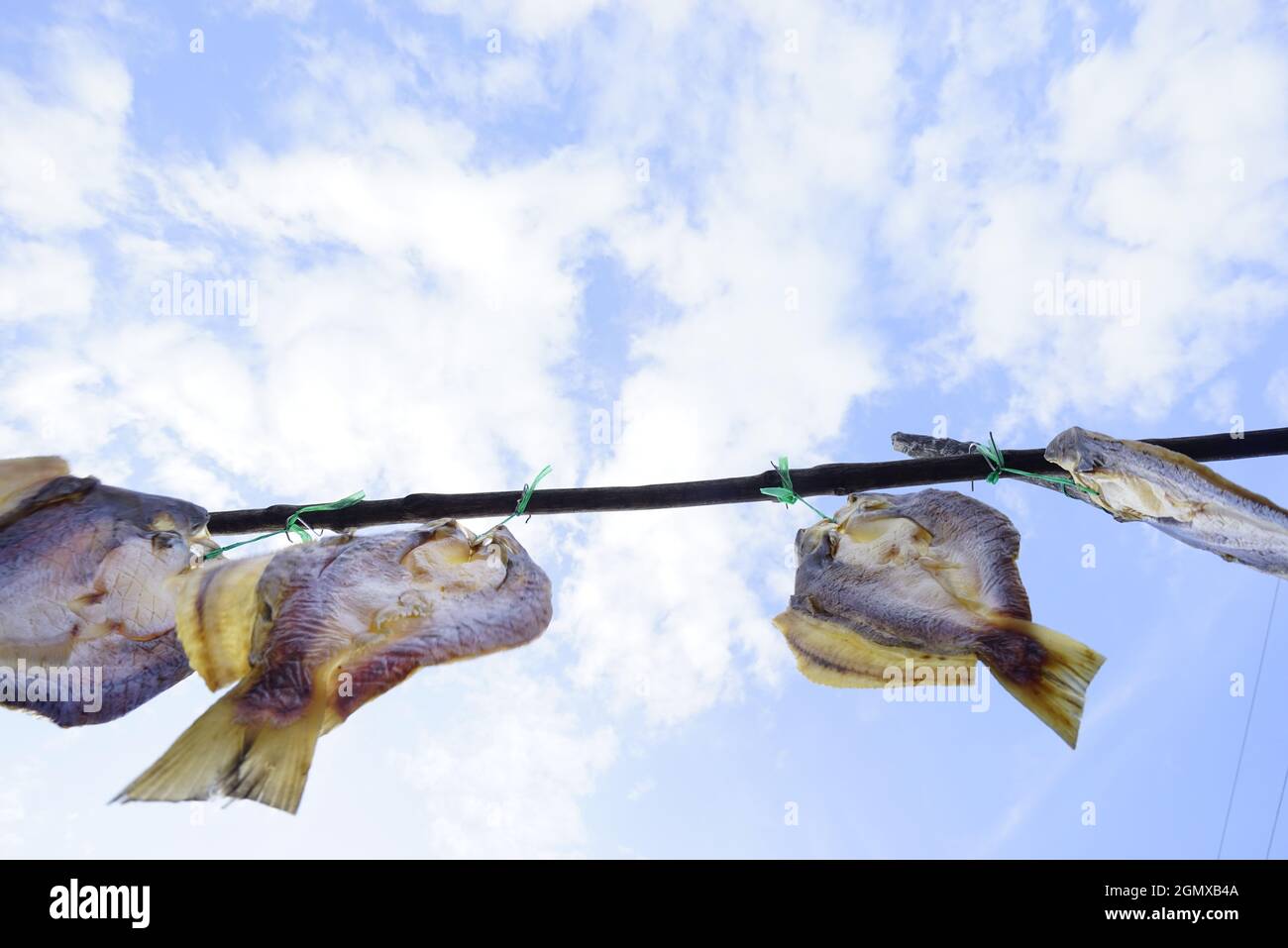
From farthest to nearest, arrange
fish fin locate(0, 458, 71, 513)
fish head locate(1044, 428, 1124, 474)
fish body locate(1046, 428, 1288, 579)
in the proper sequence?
fish fin locate(0, 458, 71, 513), fish head locate(1044, 428, 1124, 474), fish body locate(1046, 428, 1288, 579)

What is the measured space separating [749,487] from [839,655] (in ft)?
2.39

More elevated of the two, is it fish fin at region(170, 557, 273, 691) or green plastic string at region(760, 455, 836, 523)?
green plastic string at region(760, 455, 836, 523)

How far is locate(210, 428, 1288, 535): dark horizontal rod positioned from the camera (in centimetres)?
318

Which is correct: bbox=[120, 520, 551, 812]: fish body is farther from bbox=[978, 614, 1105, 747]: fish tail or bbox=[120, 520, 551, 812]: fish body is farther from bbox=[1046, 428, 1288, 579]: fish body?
bbox=[1046, 428, 1288, 579]: fish body

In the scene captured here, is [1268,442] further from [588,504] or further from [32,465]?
[32,465]

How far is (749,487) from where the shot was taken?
3174 mm

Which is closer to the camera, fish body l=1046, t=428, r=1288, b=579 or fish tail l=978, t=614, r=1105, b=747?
fish tail l=978, t=614, r=1105, b=747

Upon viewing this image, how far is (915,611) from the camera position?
2953mm

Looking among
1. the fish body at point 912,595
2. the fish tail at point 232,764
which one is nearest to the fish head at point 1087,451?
the fish body at point 912,595

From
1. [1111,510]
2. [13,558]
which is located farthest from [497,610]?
[1111,510]

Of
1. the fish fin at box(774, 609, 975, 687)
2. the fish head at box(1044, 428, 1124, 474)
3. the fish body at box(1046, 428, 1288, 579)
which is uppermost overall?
the fish head at box(1044, 428, 1124, 474)

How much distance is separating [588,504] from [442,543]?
23.3 inches

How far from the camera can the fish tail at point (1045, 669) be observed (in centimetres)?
256

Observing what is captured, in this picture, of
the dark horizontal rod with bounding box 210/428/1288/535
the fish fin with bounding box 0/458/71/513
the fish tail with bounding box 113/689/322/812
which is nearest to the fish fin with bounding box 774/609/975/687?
the dark horizontal rod with bounding box 210/428/1288/535
